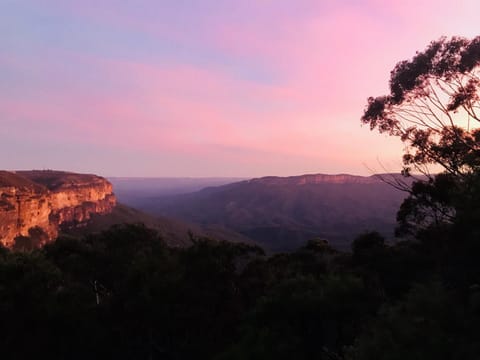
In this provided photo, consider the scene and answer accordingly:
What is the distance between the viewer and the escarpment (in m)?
85.8

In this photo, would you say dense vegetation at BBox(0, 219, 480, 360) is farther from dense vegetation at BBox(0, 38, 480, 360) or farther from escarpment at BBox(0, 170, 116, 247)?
escarpment at BBox(0, 170, 116, 247)

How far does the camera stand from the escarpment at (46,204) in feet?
281

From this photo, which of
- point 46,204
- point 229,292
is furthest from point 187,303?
point 46,204

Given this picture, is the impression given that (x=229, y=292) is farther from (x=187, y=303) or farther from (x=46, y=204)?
(x=46, y=204)

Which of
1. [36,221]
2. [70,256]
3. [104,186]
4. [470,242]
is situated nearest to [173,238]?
[36,221]

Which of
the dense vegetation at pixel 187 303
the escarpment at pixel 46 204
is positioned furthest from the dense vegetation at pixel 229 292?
the escarpment at pixel 46 204

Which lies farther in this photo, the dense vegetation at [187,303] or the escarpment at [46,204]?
the escarpment at [46,204]

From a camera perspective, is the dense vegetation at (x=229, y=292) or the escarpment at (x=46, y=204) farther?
the escarpment at (x=46, y=204)

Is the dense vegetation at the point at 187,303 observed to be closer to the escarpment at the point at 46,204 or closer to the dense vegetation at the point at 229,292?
the dense vegetation at the point at 229,292

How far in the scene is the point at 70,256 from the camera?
2922cm

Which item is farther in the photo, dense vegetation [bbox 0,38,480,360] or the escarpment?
the escarpment

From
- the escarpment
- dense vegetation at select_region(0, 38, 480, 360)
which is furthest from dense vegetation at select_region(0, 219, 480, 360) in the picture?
the escarpment

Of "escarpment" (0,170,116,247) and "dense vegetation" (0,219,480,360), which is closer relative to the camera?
"dense vegetation" (0,219,480,360)

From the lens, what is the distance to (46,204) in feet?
333
